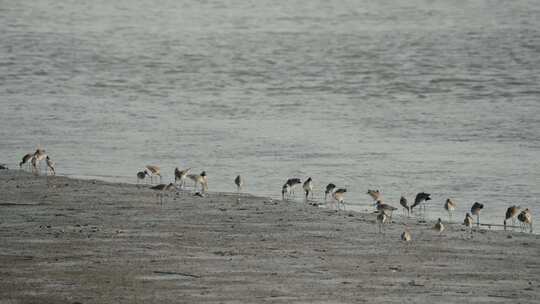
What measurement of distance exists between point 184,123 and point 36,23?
142 feet

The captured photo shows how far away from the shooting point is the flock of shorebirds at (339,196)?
1672 cm

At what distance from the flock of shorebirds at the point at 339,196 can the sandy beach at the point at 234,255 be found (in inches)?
7.8

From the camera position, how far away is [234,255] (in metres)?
14.7

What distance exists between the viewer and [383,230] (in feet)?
53.8

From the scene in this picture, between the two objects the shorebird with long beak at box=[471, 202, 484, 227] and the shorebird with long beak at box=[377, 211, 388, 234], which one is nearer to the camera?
the shorebird with long beak at box=[377, 211, 388, 234]

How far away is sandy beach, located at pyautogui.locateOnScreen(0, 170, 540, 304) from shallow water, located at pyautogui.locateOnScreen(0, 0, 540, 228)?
2440 mm

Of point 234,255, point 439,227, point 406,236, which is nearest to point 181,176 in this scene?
point 439,227

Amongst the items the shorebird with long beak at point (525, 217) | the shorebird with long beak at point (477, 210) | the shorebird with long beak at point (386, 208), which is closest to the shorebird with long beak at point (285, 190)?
the shorebird with long beak at point (386, 208)

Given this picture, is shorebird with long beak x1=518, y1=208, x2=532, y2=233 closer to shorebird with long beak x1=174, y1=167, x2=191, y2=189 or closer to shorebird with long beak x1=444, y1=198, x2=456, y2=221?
shorebird with long beak x1=444, y1=198, x2=456, y2=221

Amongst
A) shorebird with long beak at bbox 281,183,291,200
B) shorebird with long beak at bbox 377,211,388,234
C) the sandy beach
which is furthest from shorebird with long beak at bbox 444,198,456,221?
shorebird with long beak at bbox 281,183,291,200

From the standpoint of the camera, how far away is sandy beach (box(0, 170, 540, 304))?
13008 mm

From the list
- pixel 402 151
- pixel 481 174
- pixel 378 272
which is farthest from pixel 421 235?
pixel 402 151

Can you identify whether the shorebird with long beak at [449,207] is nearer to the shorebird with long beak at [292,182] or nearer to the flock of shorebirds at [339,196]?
the flock of shorebirds at [339,196]

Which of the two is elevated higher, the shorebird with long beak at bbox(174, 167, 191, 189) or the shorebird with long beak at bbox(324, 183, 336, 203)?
the shorebird with long beak at bbox(174, 167, 191, 189)
